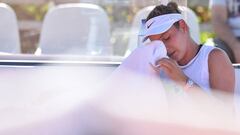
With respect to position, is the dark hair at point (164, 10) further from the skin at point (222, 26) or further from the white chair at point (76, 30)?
the skin at point (222, 26)

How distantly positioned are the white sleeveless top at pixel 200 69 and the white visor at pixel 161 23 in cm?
16

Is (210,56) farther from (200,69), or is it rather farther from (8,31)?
(8,31)

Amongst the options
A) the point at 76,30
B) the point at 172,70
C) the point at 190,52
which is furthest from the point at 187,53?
the point at 76,30

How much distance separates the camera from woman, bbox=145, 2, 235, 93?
2.31 metres

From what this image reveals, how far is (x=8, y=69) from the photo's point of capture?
2.57m

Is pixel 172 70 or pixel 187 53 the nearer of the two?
pixel 172 70

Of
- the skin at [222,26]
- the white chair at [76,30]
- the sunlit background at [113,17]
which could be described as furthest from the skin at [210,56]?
the skin at [222,26]

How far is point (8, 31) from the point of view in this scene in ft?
11.5

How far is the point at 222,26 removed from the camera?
4020 mm

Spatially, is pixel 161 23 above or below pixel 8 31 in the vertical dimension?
above

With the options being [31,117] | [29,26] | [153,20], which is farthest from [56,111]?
[29,26]

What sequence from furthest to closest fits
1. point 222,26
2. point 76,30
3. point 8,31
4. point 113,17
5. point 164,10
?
point 113,17
point 222,26
point 76,30
point 8,31
point 164,10

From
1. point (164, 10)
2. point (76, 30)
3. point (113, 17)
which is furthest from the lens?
point (113, 17)

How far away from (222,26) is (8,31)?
1378 mm
